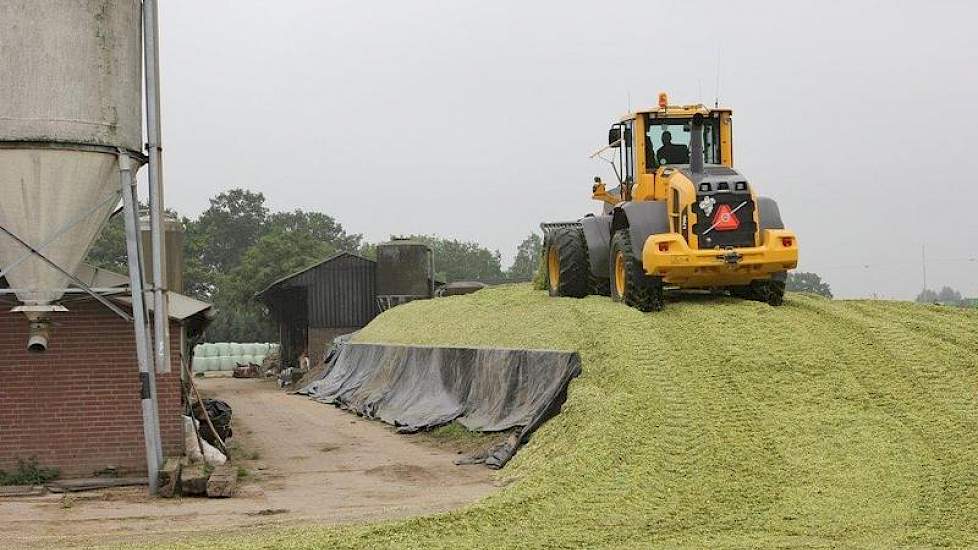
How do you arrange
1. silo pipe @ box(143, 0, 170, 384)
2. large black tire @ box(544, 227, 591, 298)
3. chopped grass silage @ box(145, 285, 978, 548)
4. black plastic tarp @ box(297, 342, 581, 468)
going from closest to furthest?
1. chopped grass silage @ box(145, 285, 978, 548)
2. silo pipe @ box(143, 0, 170, 384)
3. black plastic tarp @ box(297, 342, 581, 468)
4. large black tire @ box(544, 227, 591, 298)

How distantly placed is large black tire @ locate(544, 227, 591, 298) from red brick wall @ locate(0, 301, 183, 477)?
720 centimetres

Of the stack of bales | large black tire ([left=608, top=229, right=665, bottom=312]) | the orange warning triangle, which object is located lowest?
the stack of bales

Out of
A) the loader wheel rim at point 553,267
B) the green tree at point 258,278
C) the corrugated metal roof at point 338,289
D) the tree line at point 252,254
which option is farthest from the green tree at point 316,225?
the loader wheel rim at point 553,267

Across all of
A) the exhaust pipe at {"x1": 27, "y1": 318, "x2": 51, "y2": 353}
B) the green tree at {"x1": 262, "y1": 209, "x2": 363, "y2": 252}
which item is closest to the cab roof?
the exhaust pipe at {"x1": 27, "y1": 318, "x2": 51, "y2": 353}

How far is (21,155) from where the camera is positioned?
12.8 metres

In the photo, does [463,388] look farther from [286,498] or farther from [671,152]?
[286,498]

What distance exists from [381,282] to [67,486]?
2946 cm

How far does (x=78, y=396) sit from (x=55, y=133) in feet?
11.4

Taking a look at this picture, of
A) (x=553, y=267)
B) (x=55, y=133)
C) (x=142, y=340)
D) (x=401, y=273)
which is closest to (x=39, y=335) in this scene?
(x=142, y=340)

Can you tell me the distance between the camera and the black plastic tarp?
15.3 m

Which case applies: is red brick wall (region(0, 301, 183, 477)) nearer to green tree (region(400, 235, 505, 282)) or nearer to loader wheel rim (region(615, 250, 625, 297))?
loader wheel rim (region(615, 250, 625, 297))

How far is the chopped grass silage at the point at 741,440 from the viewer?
9.88 meters

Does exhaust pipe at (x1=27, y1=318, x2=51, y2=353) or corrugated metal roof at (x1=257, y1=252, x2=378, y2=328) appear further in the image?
corrugated metal roof at (x1=257, y1=252, x2=378, y2=328)

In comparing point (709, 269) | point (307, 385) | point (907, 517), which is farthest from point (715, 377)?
point (307, 385)
